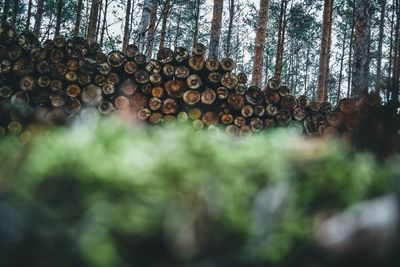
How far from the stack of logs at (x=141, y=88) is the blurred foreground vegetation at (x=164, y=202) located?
3.61 meters

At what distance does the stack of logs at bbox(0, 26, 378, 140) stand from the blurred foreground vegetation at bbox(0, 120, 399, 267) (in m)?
3.61

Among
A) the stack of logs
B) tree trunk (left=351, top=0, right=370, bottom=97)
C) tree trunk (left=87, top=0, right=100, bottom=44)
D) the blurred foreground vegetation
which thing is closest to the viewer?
the blurred foreground vegetation

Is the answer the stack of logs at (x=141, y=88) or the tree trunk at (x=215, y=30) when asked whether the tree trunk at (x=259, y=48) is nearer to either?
the tree trunk at (x=215, y=30)

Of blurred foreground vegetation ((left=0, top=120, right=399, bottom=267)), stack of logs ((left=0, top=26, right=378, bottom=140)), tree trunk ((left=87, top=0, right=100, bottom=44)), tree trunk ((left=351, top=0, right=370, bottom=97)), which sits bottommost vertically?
blurred foreground vegetation ((left=0, top=120, right=399, bottom=267))

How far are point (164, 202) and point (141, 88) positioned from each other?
417 cm

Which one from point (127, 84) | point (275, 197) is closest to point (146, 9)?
point (127, 84)

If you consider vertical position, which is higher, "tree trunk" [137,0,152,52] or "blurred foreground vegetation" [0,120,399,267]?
"tree trunk" [137,0,152,52]

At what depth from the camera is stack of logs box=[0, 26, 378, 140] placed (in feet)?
14.6

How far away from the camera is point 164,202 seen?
692 mm

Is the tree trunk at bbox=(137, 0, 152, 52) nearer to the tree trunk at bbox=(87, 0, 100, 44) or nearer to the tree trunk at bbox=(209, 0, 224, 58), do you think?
the tree trunk at bbox=(209, 0, 224, 58)

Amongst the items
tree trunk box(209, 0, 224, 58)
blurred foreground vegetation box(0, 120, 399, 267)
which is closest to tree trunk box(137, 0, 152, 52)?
tree trunk box(209, 0, 224, 58)

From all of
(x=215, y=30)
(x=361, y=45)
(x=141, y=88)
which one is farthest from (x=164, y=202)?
(x=215, y=30)

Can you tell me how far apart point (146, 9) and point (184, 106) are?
428 cm

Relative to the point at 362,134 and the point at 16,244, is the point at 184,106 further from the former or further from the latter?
the point at 16,244
